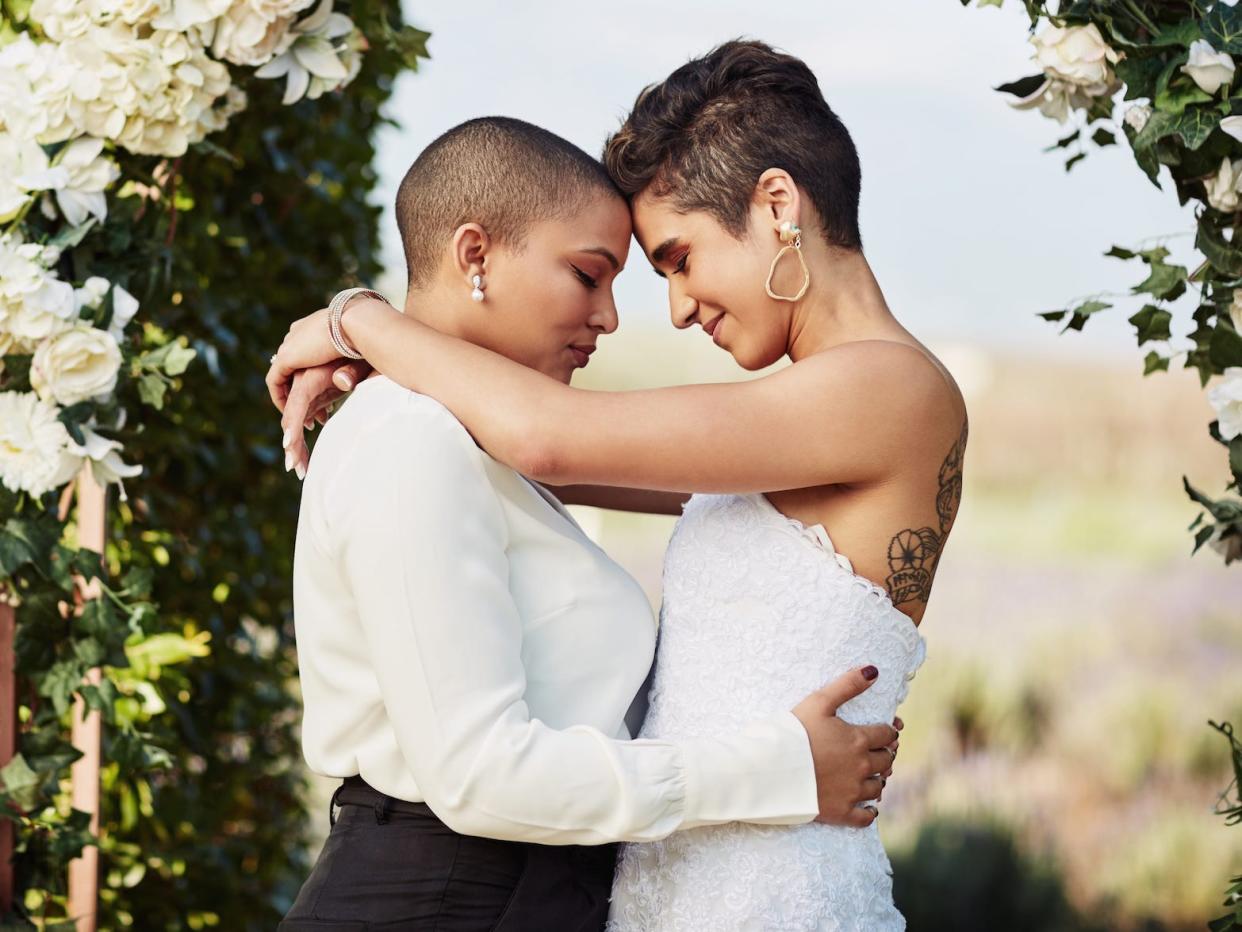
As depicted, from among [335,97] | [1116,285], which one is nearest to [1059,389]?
[1116,285]

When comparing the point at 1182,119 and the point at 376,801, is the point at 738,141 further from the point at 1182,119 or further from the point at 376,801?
the point at 376,801

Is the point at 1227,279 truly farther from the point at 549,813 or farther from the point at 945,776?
the point at 945,776

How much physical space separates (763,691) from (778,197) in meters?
0.73

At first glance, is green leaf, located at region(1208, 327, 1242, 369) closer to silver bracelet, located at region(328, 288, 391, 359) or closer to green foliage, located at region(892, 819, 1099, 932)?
silver bracelet, located at region(328, 288, 391, 359)

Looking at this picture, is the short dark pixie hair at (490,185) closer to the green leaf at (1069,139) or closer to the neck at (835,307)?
the neck at (835,307)

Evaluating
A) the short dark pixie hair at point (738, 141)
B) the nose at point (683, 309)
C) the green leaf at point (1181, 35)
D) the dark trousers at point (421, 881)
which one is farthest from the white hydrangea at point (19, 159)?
the green leaf at point (1181, 35)

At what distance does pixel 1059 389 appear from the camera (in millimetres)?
5855

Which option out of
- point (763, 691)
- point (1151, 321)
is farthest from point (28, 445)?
point (1151, 321)

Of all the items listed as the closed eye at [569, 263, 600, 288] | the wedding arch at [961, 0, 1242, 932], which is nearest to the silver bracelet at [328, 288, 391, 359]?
the closed eye at [569, 263, 600, 288]

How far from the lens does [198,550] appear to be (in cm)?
374

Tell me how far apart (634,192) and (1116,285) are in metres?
3.85

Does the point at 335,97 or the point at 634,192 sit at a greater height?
the point at 634,192

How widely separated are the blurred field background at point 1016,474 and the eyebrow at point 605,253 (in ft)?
9.69

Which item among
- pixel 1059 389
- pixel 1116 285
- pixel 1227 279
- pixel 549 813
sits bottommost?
pixel 1059 389
